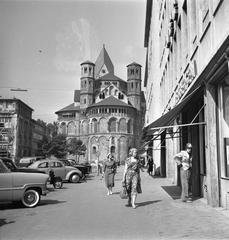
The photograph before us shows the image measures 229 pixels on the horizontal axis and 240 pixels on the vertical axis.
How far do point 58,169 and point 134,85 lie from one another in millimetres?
95502

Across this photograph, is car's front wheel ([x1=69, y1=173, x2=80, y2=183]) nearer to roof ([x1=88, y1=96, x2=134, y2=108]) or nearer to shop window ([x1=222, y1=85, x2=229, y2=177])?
shop window ([x1=222, y1=85, x2=229, y2=177])

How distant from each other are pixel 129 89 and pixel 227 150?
107346 mm

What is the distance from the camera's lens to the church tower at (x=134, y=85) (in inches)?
4518

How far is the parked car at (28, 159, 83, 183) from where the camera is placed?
68.4 ft

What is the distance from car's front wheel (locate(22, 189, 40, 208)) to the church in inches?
3203

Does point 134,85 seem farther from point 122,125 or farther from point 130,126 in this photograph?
point 122,125

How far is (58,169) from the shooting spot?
21.6m

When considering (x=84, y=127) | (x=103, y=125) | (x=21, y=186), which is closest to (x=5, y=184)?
(x=21, y=186)

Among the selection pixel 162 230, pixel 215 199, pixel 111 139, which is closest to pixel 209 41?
pixel 215 199

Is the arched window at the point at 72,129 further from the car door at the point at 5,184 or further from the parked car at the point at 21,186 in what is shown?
the car door at the point at 5,184

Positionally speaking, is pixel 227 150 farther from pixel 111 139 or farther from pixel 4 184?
pixel 111 139

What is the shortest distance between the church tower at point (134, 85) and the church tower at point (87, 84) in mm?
12326

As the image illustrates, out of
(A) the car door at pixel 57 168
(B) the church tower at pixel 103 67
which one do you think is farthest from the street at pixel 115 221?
(B) the church tower at pixel 103 67

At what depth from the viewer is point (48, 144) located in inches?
2509
